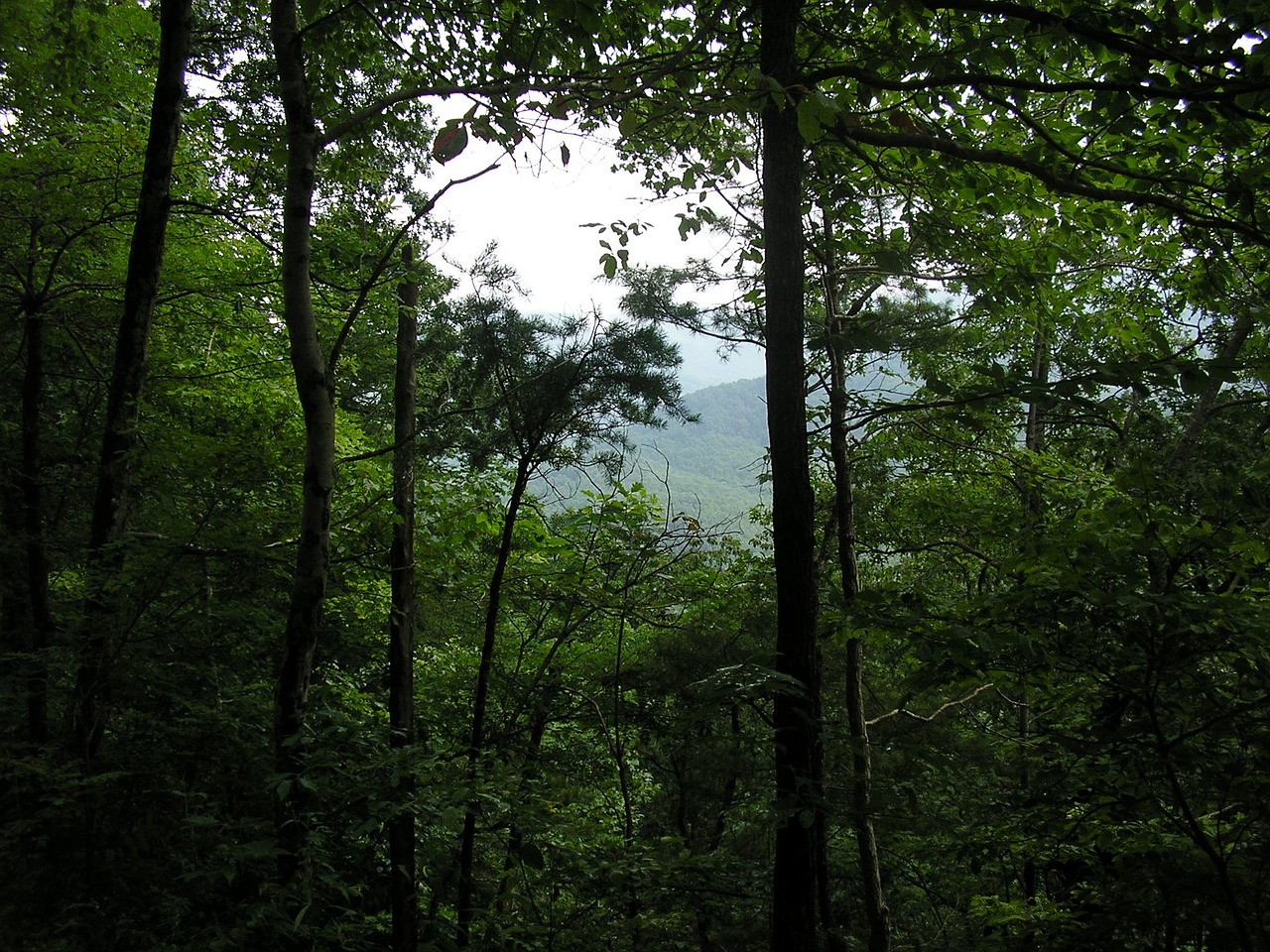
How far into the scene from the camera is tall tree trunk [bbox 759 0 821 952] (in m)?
2.80

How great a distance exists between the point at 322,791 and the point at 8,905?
66.8 inches

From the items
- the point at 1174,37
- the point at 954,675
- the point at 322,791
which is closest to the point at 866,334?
the point at 954,675

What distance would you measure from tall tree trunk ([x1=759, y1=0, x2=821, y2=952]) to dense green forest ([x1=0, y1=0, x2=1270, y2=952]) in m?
0.02

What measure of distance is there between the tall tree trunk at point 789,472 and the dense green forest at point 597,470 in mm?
21

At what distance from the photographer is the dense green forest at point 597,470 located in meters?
2.79

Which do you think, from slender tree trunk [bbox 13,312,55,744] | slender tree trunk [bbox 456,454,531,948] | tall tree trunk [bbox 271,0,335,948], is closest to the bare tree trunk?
slender tree trunk [bbox 456,454,531,948]

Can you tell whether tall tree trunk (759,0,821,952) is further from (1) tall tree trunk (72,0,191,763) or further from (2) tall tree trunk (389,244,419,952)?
(1) tall tree trunk (72,0,191,763)

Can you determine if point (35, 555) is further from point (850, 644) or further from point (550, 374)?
point (850, 644)

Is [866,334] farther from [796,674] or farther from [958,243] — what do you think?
[958,243]

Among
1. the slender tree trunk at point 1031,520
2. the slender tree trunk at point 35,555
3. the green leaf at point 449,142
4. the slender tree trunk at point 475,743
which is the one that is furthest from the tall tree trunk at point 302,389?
the slender tree trunk at point 1031,520

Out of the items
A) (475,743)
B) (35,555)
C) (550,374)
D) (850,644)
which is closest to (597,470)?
(550,374)

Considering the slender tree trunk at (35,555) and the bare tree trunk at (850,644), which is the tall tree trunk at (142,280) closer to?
the slender tree trunk at (35,555)

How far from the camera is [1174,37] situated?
2637 mm

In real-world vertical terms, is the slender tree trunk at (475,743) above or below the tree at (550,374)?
below
